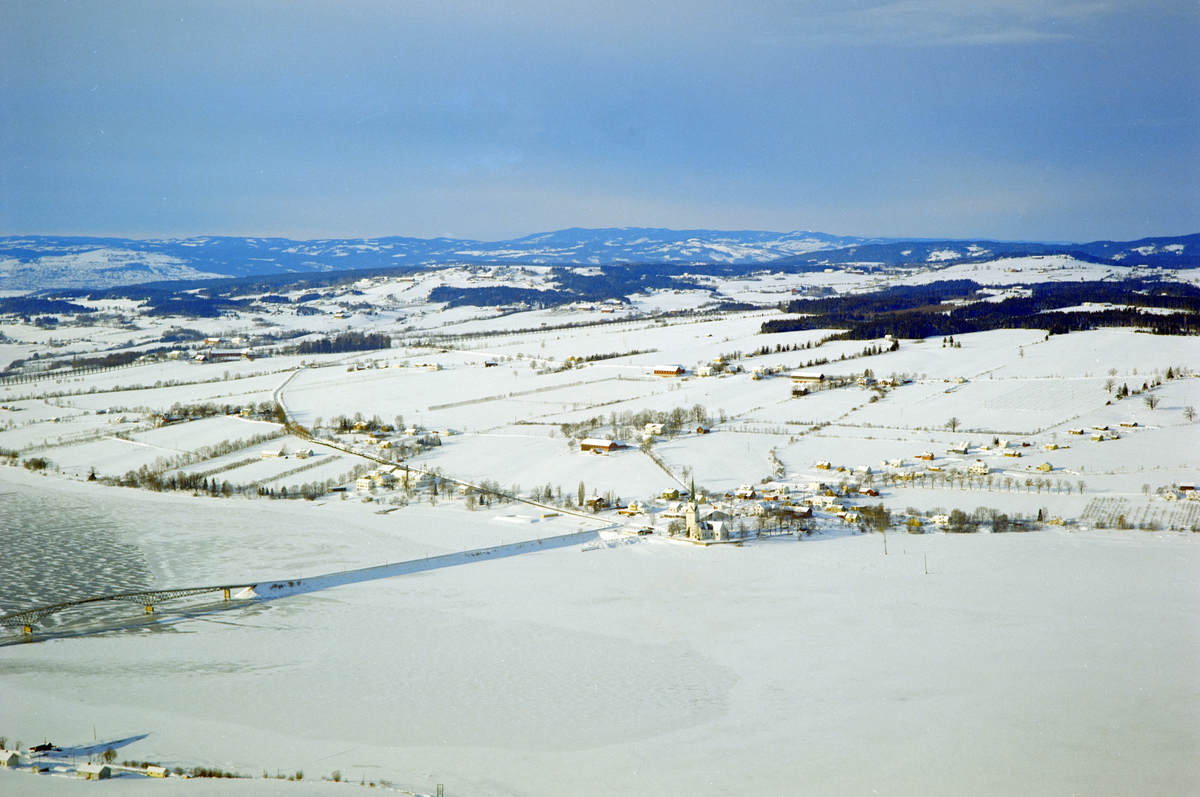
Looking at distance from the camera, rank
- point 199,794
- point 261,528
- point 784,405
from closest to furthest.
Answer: point 199,794 < point 261,528 < point 784,405

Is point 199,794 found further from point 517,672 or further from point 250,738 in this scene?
point 517,672

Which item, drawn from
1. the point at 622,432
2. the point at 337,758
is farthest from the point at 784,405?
the point at 337,758

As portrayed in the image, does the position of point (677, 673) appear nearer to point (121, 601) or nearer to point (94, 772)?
point (94, 772)

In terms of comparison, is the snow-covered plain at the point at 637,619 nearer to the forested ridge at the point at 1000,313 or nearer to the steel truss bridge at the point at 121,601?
the steel truss bridge at the point at 121,601

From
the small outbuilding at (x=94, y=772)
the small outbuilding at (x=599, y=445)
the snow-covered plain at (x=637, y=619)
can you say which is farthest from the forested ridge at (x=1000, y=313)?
the small outbuilding at (x=94, y=772)

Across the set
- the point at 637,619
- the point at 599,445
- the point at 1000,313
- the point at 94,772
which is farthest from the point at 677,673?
the point at 1000,313

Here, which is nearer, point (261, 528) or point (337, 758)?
point (337, 758)

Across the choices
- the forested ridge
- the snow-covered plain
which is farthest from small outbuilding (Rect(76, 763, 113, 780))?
the forested ridge
